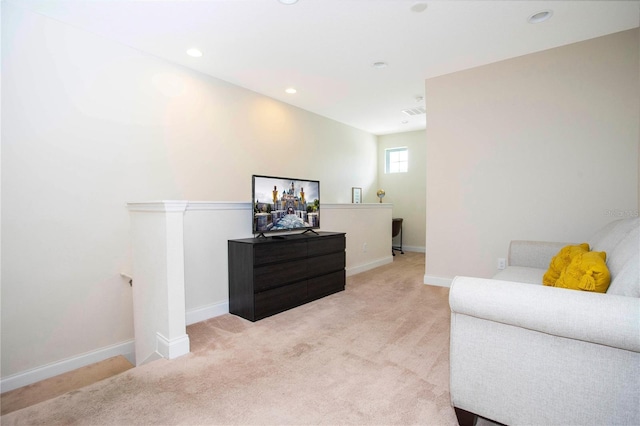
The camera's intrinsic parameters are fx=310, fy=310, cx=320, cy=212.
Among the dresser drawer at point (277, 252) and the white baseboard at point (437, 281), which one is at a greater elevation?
the dresser drawer at point (277, 252)

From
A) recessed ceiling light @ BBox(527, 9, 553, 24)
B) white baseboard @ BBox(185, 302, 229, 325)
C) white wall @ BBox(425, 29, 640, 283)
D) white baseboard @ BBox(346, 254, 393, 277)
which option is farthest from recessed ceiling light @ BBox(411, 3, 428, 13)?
white baseboard @ BBox(346, 254, 393, 277)

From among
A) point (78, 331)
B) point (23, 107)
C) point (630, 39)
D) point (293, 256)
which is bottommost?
point (78, 331)

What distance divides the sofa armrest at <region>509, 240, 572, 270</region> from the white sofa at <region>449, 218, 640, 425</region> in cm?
125

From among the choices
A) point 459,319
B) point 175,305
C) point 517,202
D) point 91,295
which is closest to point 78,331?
point 91,295

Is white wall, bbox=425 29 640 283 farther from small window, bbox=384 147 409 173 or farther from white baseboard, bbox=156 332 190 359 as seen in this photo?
small window, bbox=384 147 409 173

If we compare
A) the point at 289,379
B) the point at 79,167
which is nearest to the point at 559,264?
the point at 289,379

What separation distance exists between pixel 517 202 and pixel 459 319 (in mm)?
2563

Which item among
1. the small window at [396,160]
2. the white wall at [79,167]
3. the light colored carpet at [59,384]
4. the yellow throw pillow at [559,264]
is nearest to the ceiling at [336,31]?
the white wall at [79,167]

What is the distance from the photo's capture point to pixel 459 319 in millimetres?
1402

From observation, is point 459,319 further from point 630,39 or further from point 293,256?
point 630,39

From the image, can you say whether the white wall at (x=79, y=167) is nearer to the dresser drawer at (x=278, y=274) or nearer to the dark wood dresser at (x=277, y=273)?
the dark wood dresser at (x=277, y=273)

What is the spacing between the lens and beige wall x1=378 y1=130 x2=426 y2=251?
6.72 m

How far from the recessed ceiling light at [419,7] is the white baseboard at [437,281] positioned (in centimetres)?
291

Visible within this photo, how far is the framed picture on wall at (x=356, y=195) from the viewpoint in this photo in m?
6.23
